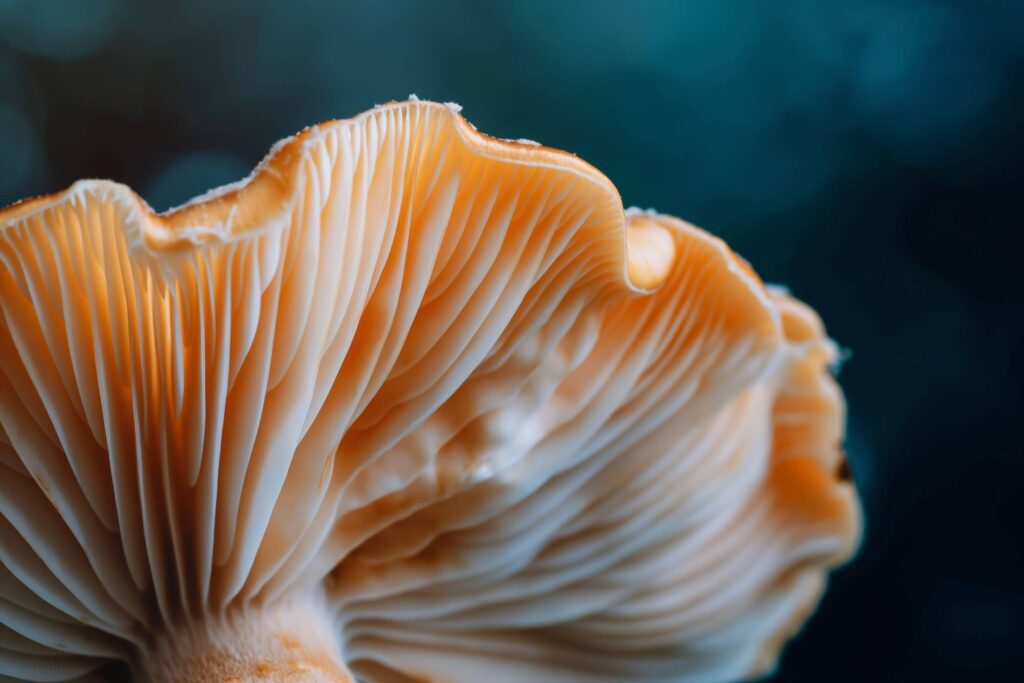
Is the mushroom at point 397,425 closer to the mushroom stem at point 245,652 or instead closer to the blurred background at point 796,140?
the mushroom stem at point 245,652

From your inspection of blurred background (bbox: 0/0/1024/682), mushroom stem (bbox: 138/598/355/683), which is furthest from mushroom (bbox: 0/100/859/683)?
blurred background (bbox: 0/0/1024/682)

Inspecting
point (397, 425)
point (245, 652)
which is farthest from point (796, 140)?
point (245, 652)

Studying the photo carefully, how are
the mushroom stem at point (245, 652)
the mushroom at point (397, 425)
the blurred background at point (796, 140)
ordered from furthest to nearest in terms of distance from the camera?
the blurred background at point (796, 140) < the mushroom stem at point (245, 652) < the mushroom at point (397, 425)

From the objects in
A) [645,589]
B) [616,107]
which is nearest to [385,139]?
[645,589]

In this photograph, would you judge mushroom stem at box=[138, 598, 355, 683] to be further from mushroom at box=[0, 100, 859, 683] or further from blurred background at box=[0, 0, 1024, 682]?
blurred background at box=[0, 0, 1024, 682]

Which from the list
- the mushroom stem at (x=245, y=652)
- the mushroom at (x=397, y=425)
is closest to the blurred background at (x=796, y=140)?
the mushroom at (x=397, y=425)

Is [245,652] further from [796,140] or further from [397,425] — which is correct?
[796,140]
